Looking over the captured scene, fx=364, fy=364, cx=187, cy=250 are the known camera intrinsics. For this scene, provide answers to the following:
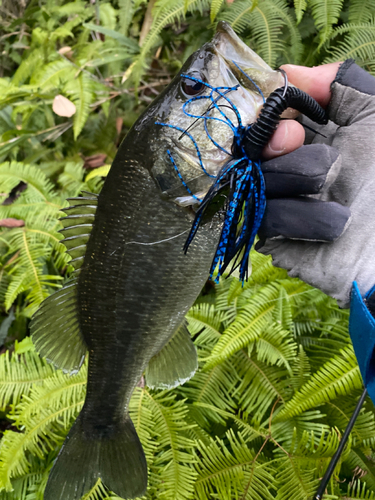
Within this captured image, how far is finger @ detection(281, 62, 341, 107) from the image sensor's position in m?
1.04

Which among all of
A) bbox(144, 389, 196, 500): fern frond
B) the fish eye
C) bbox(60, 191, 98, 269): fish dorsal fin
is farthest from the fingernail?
bbox(144, 389, 196, 500): fern frond

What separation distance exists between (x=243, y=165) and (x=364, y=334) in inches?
21.7

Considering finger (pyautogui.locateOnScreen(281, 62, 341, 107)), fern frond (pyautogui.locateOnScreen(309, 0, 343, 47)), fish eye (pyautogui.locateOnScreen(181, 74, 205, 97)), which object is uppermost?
fern frond (pyautogui.locateOnScreen(309, 0, 343, 47))

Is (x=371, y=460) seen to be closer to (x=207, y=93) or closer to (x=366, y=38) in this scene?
(x=207, y=93)

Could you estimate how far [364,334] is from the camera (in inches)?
38.2

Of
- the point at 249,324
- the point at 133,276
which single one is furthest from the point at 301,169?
the point at 249,324

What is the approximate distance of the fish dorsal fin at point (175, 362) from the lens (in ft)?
4.58

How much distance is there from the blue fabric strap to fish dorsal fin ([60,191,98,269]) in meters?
0.83

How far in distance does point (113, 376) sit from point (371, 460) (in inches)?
52.2

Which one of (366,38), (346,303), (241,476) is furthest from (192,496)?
(366,38)

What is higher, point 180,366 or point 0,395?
point 180,366

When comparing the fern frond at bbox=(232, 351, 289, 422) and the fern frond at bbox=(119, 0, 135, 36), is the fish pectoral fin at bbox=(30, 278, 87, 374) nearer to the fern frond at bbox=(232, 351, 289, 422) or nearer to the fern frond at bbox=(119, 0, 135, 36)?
the fern frond at bbox=(232, 351, 289, 422)

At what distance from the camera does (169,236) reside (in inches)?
42.3

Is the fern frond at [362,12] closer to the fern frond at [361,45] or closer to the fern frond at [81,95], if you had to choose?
the fern frond at [361,45]
